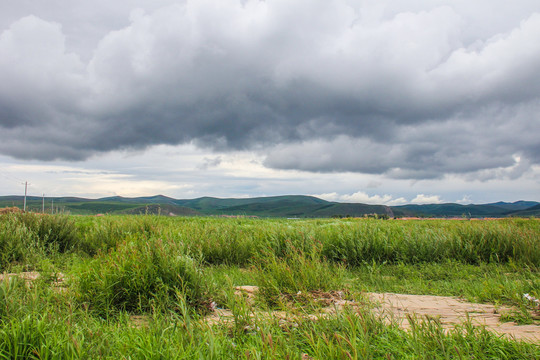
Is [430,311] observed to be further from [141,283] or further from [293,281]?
[141,283]

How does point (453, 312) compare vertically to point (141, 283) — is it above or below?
below

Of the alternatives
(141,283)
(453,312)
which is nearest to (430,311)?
(453,312)

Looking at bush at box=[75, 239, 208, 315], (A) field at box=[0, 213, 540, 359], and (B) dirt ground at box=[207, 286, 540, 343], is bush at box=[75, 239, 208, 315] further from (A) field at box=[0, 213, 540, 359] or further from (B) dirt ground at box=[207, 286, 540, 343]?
(B) dirt ground at box=[207, 286, 540, 343]

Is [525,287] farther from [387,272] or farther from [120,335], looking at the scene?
[120,335]

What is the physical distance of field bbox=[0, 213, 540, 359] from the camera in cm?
292

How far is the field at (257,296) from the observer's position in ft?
9.57

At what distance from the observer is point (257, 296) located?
5.00 m

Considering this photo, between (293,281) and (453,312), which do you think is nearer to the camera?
(453,312)

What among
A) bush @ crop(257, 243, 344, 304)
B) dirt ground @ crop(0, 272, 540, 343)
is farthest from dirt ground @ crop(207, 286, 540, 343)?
bush @ crop(257, 243, 344, 304)

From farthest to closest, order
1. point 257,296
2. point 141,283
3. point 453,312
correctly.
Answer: point 257,296 < point 141,283 < point 453,312

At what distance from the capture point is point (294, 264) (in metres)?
5.80

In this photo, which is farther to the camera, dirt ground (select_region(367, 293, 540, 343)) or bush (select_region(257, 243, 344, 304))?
bush (select_region(257, 243, 344, 304))

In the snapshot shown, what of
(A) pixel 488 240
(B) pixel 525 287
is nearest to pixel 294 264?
(B) pixel 525 287

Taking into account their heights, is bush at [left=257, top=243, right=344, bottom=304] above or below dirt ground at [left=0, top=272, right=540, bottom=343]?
above
